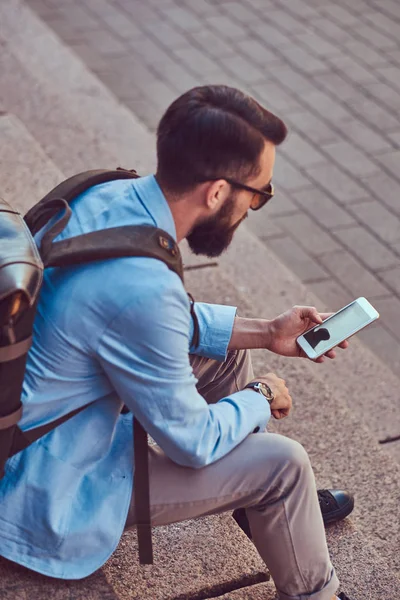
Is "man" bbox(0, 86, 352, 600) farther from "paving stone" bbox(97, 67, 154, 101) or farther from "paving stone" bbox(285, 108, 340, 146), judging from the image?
"paving stone" bbox(97, 67, 154, 101)

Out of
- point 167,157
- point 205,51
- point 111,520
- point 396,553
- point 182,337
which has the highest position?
point 167,157

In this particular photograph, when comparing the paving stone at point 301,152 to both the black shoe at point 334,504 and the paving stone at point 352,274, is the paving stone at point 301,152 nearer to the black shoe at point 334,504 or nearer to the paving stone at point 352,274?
the paving stone at point 352,274

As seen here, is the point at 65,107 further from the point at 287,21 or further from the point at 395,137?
the point at 287,21

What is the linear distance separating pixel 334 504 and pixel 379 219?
7.65 feet

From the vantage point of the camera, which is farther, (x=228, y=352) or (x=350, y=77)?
(x=350, y=77)

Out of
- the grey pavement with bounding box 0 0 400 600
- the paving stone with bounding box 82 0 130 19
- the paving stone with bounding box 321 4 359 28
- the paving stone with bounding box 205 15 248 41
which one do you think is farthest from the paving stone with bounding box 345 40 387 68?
the paving stone with bounding box 82 0 130 19

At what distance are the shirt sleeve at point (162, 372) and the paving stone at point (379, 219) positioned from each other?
289cm

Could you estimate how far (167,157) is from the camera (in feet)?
7.53

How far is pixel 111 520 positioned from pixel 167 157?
0.90 metres

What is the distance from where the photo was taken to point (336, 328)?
8.87 ft

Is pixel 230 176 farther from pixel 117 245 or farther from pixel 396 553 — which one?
pixel 396 553

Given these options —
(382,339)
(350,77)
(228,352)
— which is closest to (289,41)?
(350,77)

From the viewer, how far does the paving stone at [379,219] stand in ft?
16.1

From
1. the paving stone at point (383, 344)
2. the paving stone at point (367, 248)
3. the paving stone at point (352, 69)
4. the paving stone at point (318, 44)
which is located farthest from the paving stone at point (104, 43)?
the paving stone at point (383, 344)
